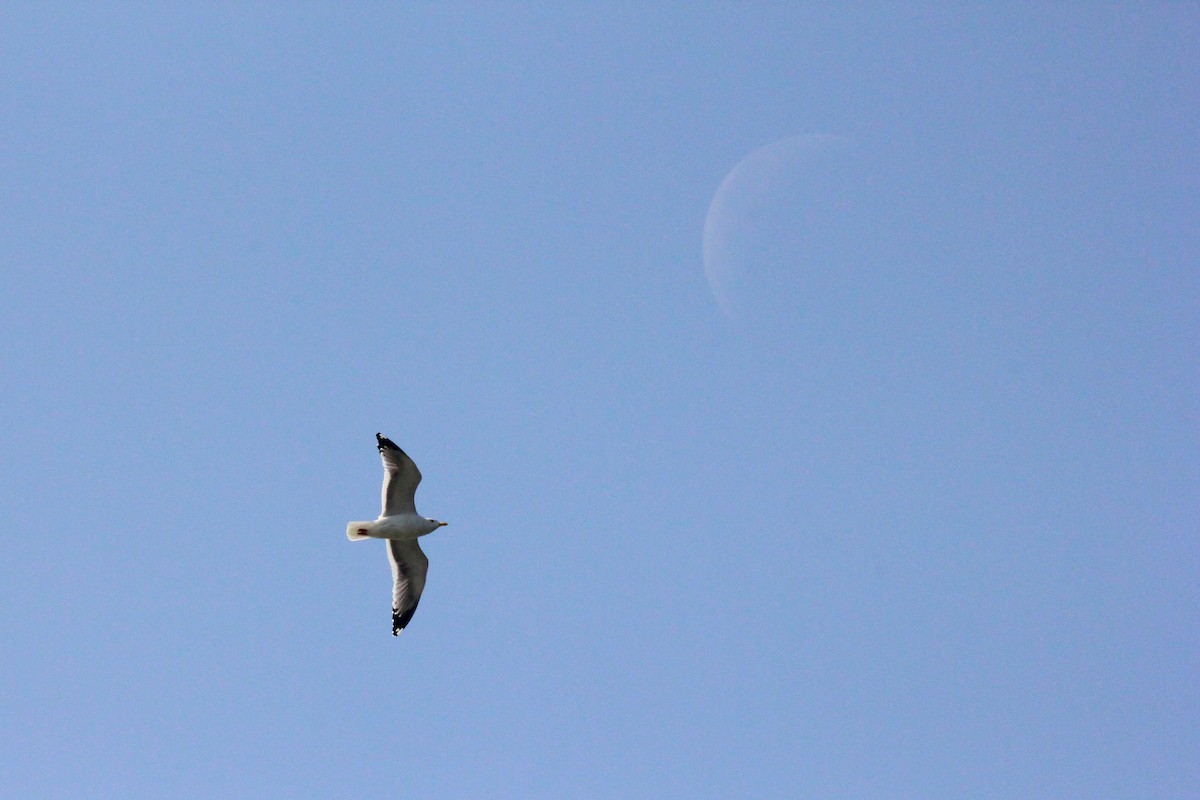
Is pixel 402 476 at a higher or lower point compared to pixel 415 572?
higher

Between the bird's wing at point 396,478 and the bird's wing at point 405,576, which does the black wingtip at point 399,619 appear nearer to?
the bird's wing at point 405,576

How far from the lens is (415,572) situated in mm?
25109

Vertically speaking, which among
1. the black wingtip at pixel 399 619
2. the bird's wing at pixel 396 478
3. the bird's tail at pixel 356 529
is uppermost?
the bird's wing at pixel 396 478

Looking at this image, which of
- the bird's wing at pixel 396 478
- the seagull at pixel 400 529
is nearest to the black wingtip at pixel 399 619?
the seagull at pixel 400 529

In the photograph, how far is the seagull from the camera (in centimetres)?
2384

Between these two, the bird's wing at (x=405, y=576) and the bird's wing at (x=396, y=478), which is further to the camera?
the bird's wing at (x=405, y=576)

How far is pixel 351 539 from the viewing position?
78.5ft

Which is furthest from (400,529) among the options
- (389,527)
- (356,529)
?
(356,529)

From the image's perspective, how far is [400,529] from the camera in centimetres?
2406

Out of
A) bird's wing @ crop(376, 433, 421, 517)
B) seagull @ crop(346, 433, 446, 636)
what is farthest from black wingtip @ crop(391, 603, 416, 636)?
bird's wing @ crop(376, 433, 421, 517)

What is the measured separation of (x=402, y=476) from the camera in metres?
23.9

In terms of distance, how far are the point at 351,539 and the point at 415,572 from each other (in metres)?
1.90

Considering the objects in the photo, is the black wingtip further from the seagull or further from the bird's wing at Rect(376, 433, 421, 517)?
the bird's wing at Rect(376, 433, 421, 517)

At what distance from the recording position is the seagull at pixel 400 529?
2384cm
